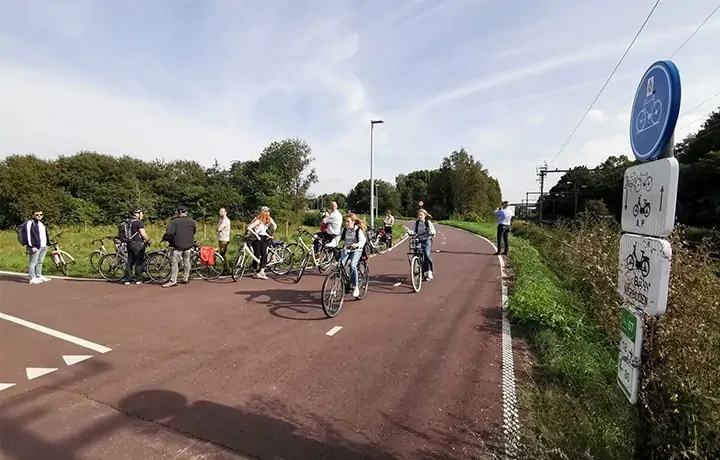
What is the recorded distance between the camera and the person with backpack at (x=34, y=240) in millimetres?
8695

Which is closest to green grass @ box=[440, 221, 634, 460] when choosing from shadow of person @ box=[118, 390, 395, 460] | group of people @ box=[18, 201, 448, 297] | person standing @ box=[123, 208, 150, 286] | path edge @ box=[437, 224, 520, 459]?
path edge @ box=[437, 224, 520, 459]

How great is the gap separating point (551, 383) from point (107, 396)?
14.1 feet

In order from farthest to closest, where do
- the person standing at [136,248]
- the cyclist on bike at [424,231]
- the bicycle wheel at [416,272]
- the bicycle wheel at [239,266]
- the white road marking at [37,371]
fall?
the bicycle wheel at [239,266] < the cyclist on bike at [424,231] < the person standing at [136,248] < the bicycle wheel at [416,272] < the white road marking at [37,371]

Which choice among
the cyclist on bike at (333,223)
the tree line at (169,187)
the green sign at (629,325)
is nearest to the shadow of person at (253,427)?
the green sign at (629,325)

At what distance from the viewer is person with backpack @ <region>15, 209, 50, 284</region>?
8695 millimetres

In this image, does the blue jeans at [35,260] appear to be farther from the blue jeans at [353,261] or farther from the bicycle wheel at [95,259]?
the blue jeans at [353,261]

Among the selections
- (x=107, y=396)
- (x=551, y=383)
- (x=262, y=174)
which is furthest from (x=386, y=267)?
(x=262, y=174)

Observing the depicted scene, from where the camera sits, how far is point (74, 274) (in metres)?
10.2

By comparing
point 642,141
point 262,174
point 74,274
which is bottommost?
point 74,274

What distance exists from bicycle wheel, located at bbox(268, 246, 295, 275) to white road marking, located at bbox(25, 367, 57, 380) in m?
5.80

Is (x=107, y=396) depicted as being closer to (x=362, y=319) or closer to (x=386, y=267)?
(x=362, y=319)

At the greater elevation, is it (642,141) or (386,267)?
(642,141)

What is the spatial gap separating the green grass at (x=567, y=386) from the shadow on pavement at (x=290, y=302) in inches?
128

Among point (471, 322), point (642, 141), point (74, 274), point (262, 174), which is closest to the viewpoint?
point (642, 141)
